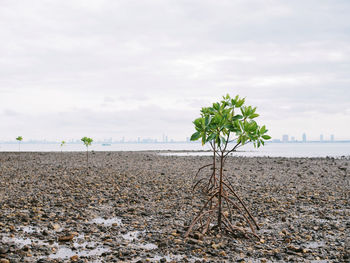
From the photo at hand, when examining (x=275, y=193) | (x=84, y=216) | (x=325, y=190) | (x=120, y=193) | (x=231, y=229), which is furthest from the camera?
(x=325, y=190)

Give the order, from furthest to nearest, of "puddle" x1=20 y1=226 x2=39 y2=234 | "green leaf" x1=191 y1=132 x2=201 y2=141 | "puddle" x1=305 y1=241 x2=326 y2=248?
"puddle" x1=20 y1=226 x2=39 y2=234
"puddle" x1=305 y1=241 x2=326 y2=248
"green leaf" x1=191 y1=132 x2=201 y2=141

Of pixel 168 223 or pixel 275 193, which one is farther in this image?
pixel 275 193

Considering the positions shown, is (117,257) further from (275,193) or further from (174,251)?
(275,193)

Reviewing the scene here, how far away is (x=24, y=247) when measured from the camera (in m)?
7.54

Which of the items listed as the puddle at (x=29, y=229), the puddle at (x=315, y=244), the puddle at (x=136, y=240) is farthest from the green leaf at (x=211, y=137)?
the puddle at (x=29, y=229)

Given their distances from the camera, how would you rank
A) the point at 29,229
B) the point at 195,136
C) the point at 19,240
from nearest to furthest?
1. the point at 195,136
2. the point at 19,240
3. the point at 29,229

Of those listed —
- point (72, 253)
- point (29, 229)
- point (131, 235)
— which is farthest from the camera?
point (29, 229)

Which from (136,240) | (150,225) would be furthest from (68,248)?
(150,225)

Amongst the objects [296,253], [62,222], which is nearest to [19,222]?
[62,222]

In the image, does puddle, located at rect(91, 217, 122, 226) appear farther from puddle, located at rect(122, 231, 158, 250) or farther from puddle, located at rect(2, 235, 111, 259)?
puddle, located at rect(2, 235, 111, 259)

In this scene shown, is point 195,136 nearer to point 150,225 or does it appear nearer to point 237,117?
point 237,117

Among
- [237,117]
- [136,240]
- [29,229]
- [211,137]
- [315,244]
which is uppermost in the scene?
[237,117]

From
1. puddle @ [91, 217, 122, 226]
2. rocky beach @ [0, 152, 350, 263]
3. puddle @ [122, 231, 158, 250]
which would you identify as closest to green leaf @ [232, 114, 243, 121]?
rocky beach @ [0, 152, 350, 263]

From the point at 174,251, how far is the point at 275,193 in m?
10.0
